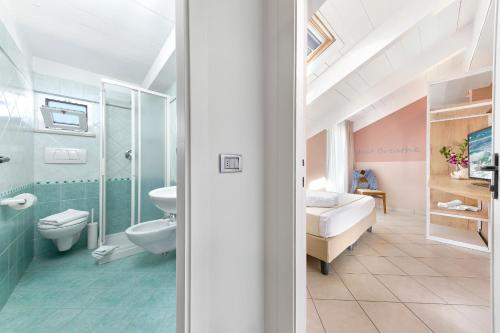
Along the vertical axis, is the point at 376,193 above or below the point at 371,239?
above

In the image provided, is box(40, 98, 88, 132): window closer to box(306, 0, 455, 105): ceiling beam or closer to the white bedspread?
the white bedspread

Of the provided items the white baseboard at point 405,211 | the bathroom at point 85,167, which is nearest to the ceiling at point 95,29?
the bathroom at point 85,167

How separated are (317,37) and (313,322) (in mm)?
2485

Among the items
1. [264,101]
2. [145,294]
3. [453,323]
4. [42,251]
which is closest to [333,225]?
[453,323]

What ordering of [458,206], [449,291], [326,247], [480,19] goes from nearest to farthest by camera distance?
[449,291], [326,247], [480,19], [458,206]

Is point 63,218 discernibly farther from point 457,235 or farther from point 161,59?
point 457,235

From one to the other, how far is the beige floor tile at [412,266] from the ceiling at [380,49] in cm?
218

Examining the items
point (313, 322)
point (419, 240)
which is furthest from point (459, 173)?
point (313, 322)

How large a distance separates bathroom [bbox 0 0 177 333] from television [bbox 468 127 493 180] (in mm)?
3030

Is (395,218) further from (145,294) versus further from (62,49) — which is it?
(62,49)

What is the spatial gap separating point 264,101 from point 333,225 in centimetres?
140

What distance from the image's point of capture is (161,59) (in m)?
2.17

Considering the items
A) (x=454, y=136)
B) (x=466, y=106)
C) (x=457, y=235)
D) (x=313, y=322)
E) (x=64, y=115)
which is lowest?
(x=313, y=322)

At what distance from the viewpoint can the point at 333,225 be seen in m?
1.83
